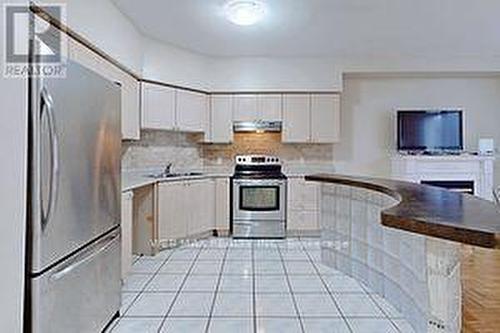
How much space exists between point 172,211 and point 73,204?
129 inches

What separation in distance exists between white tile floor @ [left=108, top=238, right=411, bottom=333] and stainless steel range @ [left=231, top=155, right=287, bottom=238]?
3.14ft

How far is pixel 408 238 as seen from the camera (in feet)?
10.7

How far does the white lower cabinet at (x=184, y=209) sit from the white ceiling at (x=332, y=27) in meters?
1.83

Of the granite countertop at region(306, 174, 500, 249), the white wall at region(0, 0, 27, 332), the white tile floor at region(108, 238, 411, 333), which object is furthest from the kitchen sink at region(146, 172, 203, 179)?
the white wall at region(0, 0, 27, 332)

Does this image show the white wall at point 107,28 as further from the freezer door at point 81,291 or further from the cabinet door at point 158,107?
the freezer door at point 81,291

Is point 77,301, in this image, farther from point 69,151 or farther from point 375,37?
point 375,37

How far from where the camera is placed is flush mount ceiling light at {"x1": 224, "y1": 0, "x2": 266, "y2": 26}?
14.3 feet

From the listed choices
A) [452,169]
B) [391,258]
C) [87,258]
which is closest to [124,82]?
[87,258]

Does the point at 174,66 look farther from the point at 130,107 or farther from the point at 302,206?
the point at 302,206

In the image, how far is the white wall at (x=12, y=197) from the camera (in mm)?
1861

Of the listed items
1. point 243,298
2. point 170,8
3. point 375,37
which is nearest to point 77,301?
point 243,298

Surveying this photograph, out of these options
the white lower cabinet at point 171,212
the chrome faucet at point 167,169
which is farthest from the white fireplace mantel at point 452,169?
the chrome faucet at point 167,169

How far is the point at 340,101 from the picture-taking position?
7.18 meters

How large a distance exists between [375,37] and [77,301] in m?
4.63
